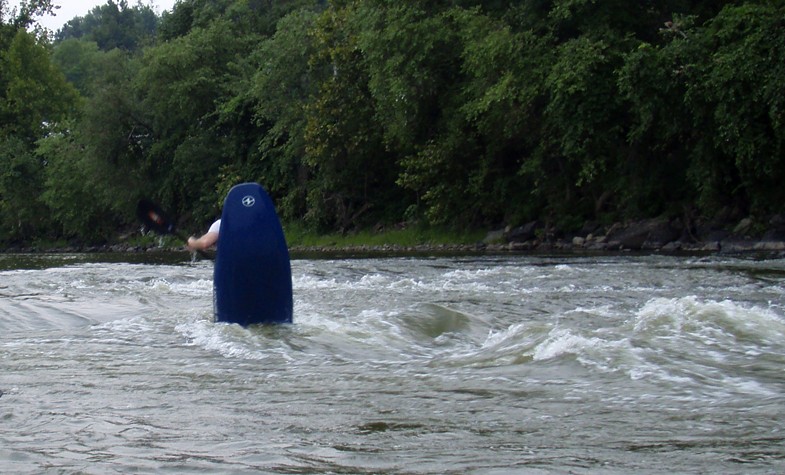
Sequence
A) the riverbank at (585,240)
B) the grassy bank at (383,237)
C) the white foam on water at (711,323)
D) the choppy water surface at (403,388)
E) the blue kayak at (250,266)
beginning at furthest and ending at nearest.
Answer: the grassy bank at (383,237) < the riverbank at (585,240) < the blue kayak at (250,266) < the white foam on water at (711,323) < the choppy water surface at (403,388)

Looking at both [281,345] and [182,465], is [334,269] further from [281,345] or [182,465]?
[182,465]

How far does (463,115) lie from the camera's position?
2906cm

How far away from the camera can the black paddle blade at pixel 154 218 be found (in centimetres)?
1033

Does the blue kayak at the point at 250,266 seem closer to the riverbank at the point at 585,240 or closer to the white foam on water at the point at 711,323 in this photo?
the white foam on water at the point at 711,323

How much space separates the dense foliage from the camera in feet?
76.6

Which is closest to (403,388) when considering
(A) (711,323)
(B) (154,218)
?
(A) (711,323)

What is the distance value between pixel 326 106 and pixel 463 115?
19.3 ft

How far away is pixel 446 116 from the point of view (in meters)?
30.2

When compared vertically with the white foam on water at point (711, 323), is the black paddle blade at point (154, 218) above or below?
above

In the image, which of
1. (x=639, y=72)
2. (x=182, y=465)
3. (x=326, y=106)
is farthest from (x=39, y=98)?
(x=182, y=465)

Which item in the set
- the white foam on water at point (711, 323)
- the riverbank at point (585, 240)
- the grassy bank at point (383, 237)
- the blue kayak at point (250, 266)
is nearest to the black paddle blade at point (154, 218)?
the blue kayak at point (250, 266)

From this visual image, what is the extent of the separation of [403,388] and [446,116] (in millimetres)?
24518

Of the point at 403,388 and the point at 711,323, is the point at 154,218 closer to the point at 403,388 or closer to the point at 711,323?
the point at 403,388

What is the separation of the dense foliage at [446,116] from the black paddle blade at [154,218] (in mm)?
14695
